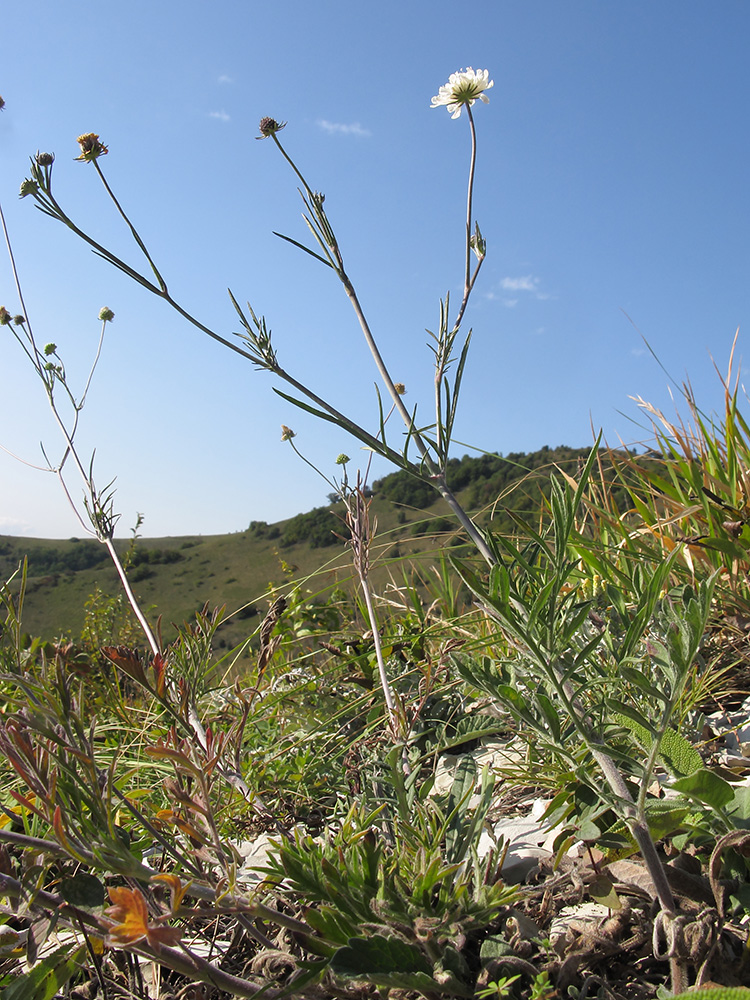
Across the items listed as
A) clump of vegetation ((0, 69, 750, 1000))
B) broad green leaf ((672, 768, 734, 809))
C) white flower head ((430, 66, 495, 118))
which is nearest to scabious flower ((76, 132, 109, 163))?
clump of vegetation ((0, 69, 750, 1000))

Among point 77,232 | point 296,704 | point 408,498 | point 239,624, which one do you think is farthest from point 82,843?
point 239,624

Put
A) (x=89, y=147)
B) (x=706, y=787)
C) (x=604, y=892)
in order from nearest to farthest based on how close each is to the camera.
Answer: (x=706, y=787) < (x=604, y=892) < (x=89, y=147)

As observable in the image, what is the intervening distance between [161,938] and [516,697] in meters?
0.50

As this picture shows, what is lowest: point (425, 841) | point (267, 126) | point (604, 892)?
point (604, 892)

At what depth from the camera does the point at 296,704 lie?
2.39m

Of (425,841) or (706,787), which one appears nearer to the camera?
(706,787)

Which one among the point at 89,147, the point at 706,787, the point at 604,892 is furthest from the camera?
the point at 89,147

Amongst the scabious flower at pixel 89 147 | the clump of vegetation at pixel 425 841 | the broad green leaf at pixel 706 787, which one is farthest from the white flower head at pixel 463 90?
the broad green leaf at pixel 706 787

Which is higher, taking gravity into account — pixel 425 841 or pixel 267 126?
pixel 267 126

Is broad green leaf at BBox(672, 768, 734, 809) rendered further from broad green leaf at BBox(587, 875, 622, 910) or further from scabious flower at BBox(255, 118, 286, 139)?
scabious flower at BBox(255, 118, 286, 139)

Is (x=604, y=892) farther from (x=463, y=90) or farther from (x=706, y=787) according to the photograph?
(x=463, y=90)

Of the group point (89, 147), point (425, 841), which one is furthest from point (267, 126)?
point (425, 841)

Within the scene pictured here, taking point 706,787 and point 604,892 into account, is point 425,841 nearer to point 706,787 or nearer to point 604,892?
point 604,892

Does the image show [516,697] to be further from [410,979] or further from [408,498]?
[408,498]
